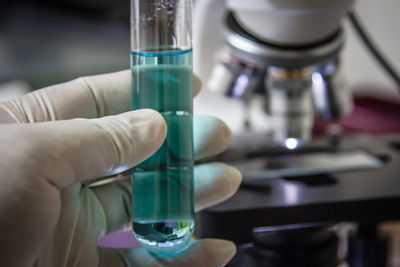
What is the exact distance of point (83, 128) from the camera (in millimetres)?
412

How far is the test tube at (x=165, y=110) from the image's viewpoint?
43 centimetres

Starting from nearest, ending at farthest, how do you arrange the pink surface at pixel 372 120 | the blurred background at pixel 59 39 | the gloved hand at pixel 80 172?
the gloved hand at pixel 80 172 → the pink surface at pixel 372 120 → the blurred background at pixel 59 39

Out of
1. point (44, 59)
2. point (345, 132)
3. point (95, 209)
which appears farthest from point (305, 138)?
point (44, 59)

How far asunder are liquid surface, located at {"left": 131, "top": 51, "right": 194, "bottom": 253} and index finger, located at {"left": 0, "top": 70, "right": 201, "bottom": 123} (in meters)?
0.09

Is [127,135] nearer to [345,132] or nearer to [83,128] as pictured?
[83,128]

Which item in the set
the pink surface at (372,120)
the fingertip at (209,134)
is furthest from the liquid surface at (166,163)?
the pink surface at (372,120)

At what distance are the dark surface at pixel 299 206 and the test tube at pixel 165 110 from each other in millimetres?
119

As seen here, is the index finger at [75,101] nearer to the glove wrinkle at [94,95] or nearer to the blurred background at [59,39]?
the glove wrinkle at [94,95]

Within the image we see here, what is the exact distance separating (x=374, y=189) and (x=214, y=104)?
411 millimetres

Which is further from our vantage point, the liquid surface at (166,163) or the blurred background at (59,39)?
the blurred background at (59,39)

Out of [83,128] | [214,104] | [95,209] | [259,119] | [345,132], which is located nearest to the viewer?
[83,128]

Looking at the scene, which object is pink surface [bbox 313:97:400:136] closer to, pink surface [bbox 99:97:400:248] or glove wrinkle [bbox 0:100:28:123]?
pink surface [bbox 99:97:400:248]

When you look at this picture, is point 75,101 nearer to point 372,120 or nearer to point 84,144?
point 84,144

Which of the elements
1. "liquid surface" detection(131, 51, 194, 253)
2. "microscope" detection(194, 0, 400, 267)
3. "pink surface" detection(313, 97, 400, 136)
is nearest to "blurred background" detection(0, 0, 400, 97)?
"pink surface" detection(313, 97, 400, 136)
